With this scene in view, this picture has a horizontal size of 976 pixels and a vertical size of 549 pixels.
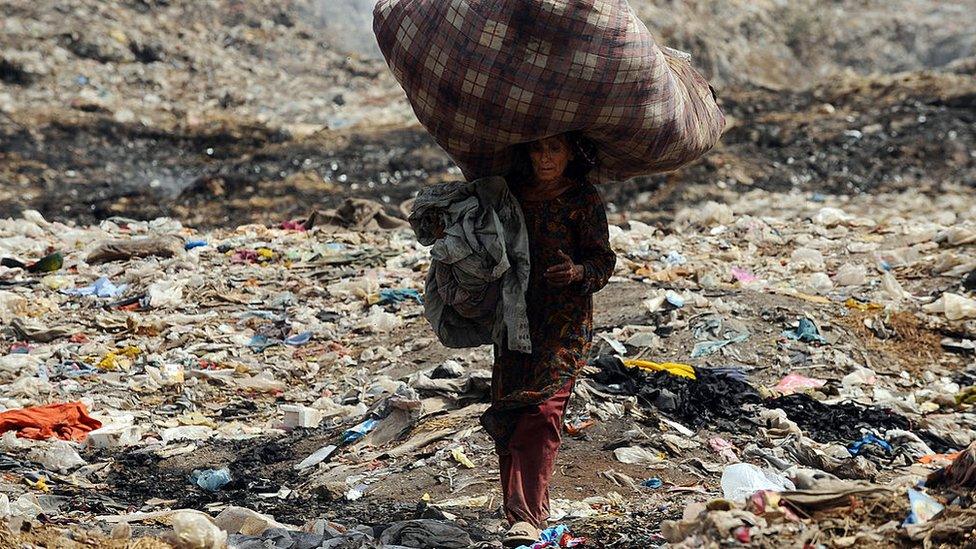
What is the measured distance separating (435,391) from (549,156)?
205cm

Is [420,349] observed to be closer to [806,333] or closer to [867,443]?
[806,333]

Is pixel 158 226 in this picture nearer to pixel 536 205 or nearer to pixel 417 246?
pixel 417 246

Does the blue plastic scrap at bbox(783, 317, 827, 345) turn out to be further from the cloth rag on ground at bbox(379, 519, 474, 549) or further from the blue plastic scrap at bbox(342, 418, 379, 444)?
the cloth rag on ground at bbox(379, 519, 474, 549)

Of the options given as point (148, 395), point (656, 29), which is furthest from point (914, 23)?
point (148, 395)

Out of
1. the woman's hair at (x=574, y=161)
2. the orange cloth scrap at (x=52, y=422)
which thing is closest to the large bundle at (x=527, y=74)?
the woman's hair at (x=574, y=161)

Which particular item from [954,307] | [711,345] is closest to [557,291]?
[711,345]

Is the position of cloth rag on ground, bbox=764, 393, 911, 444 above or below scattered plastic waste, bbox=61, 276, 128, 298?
above

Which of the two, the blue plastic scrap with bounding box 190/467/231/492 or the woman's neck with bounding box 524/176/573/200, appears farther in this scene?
the blue plastic scrap with bounding box 190/467/231/492

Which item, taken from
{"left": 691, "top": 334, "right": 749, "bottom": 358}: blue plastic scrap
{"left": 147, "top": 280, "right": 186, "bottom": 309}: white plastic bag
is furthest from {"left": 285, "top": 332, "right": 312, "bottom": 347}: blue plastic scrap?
{"left": 691, "top": 334, "right": 749, "bottom": 358}: blue plastic scrap

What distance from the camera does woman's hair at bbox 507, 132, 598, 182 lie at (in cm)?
341

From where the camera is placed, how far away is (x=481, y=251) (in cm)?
331

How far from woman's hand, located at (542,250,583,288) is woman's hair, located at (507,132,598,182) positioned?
263mm

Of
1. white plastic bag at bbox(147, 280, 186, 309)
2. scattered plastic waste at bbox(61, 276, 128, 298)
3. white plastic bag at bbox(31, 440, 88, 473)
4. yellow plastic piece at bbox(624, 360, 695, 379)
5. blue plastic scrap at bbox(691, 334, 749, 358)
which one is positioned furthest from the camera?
scattered plastic waste at bbox(61, 276, 128, 298)

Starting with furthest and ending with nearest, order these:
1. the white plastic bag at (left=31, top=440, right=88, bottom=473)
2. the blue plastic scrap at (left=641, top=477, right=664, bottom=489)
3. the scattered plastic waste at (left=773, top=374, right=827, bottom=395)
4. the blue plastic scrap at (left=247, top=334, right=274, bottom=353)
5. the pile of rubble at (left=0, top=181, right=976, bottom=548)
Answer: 1. the blue plastic scrap at (left=247, top=334, right=274, bottom=353)
2. the scattered plastic waste at (left=773, top=374, right=827, bottom=395)
3. the white plastic bag at (left=31, top=440, right=88, bottom=473)
4. the blue plastic scrap at (left=641, top=477, right=664, bottom=489)
5. the pile of rubble at (left=0, top=181, right=976, bottom=548)
